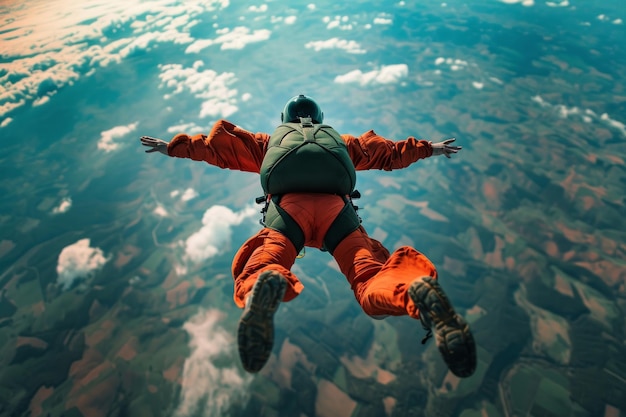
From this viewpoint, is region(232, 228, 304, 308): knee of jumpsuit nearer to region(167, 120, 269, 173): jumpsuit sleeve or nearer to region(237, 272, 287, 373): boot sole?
region(237, 272, 287, 373): boot sole

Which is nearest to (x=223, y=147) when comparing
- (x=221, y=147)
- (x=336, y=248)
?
(x=221, y=147)

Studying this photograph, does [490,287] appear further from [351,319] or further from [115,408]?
[115,408]

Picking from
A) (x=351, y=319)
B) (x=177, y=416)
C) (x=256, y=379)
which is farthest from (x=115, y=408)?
(x=351, y=319)

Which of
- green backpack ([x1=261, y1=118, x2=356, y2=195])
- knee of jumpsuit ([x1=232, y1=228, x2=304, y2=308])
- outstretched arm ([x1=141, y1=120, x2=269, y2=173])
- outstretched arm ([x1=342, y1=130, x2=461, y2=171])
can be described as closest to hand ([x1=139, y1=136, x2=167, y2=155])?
outstretched arm ([x1=141, y1=120, x2=269, y2=173])

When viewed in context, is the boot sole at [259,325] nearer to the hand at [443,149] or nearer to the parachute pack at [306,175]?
the parachute pack at [306,175]

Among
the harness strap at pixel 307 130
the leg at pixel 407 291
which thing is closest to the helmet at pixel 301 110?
the harness strap at pixel 307 130

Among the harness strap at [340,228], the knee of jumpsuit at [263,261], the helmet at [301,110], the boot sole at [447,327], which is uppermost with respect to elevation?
the helmet at [301,110]
